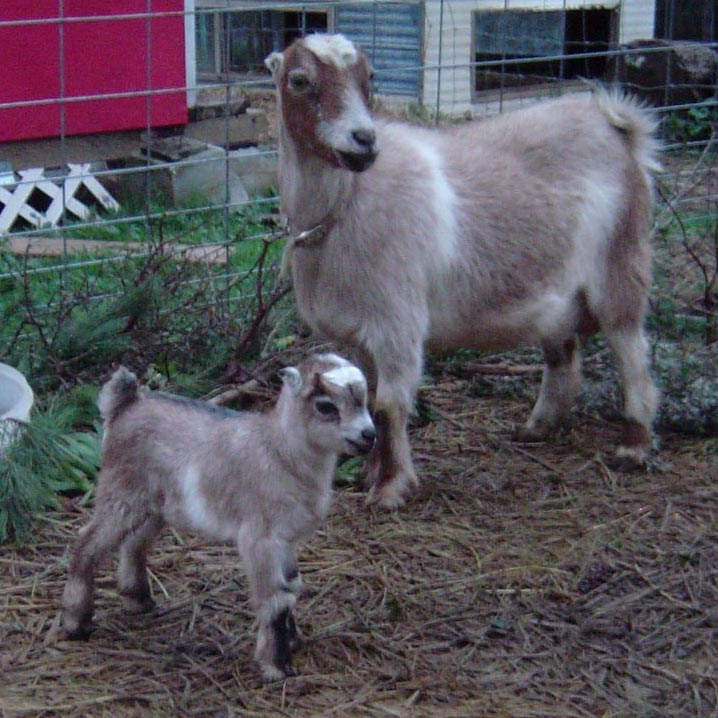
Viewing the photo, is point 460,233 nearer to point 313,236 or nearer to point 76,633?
point 313,236

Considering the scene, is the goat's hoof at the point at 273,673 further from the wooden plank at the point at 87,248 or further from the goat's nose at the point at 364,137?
the wooden plank at the point at 87,248

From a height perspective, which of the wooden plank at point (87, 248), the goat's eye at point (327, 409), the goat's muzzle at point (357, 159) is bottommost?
the wooden plank at point (87, 248)

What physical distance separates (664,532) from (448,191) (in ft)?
4.46

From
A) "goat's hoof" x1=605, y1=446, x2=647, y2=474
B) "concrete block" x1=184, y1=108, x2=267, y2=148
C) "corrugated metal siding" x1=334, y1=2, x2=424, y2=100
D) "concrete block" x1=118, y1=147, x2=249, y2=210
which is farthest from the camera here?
"corrugated metal siding" x1=334, y1=2, x2=424, y2=100

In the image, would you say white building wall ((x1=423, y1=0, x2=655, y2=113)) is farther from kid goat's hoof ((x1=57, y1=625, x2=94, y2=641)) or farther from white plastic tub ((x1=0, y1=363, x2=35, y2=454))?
kid goat's hoof ((x1=57, y1=625, x2=94, y2=641))

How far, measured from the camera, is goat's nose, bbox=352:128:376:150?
160 inches

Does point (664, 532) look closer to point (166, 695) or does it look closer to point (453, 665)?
point (453, 665)

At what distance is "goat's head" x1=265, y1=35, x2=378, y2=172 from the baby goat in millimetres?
944

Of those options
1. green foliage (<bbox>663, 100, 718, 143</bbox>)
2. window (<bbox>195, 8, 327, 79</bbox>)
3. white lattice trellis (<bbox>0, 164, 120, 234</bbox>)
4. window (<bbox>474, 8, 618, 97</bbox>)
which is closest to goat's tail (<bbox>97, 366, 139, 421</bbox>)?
white lattice trellis (<bbox>0, 164, 120, 234</bbox>)

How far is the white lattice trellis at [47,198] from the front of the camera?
297 inches

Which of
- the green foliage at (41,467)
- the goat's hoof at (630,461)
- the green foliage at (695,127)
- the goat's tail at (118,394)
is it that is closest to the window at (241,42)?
the green foliage at (695,127)

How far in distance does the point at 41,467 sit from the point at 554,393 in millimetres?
1960

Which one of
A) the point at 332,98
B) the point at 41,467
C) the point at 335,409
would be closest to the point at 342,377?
the point at 335,409

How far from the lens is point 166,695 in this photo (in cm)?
326
